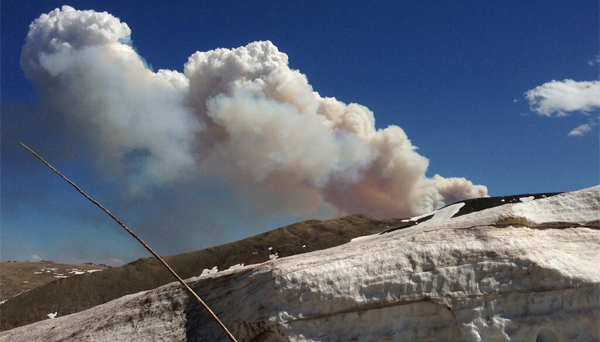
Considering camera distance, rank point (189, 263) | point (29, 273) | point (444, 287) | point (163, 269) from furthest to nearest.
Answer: point (29, 273) → point (189, 263) → point (163, 269) → point (444, 287)

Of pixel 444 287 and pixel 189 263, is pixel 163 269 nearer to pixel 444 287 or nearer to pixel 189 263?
pixel 189 263

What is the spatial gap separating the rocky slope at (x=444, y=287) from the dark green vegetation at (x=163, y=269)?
219 ft

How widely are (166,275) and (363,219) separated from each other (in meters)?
45.8

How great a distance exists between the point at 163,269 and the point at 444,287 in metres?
78.8

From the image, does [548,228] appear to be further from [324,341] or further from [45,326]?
[45,326]

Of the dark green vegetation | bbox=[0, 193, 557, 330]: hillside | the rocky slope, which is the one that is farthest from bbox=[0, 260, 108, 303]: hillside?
the rocky slope

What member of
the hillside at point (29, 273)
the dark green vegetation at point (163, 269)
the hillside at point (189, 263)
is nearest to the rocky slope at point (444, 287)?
the hillside at point (189, 263)

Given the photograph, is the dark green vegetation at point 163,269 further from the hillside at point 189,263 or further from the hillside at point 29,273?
the hillside at point 29,273

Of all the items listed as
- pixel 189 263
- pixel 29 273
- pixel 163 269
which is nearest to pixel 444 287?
pixel 163 269

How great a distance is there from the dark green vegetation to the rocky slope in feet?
219

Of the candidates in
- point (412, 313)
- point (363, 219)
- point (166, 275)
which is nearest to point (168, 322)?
point (412, 313)

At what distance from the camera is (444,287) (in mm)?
8656

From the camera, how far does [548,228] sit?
9.62 metres

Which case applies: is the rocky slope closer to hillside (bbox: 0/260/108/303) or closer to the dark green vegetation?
the dark green vegetation
